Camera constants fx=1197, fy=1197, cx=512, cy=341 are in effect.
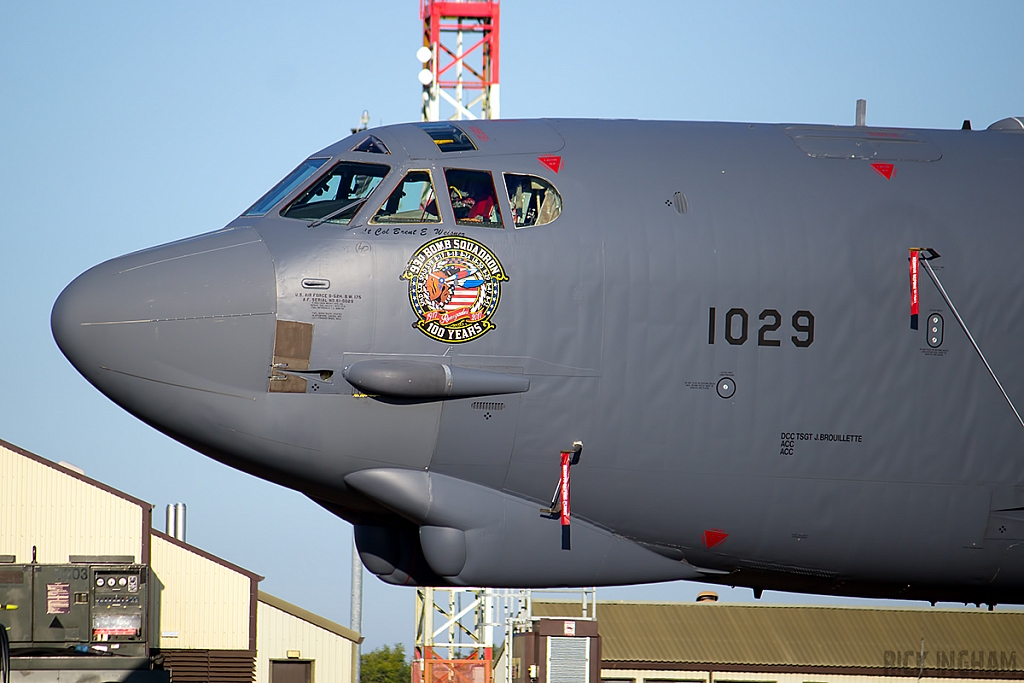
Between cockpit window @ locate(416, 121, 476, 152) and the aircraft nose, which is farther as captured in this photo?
cockpit window @ locate(416, 121, 476, 152)

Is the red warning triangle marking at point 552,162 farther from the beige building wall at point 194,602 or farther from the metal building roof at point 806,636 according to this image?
the metal building roof at point 806,636

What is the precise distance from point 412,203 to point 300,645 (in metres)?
29.3

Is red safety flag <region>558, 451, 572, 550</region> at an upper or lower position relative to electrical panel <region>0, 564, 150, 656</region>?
upper

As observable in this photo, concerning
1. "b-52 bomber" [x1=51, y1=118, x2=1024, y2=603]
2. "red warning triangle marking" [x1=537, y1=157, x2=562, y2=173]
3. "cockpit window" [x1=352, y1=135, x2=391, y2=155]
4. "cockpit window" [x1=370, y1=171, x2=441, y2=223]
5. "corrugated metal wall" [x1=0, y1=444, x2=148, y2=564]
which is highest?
"cockpit window" [x1=352, y1=135, x2=391, y2=155]

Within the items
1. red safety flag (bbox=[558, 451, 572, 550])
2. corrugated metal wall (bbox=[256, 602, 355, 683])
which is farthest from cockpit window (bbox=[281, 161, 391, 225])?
corrugated metal wall (bbox=[256, 602, 355, 683])

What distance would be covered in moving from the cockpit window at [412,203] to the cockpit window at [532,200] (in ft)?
1.70

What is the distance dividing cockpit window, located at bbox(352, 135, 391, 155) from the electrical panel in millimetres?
20265

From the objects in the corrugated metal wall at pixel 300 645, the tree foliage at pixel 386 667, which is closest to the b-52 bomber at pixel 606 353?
the corrugated metal wall at pixel 300 645

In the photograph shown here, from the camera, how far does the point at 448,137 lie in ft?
26.9

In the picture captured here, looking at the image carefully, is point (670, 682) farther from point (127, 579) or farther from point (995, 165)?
point (995, 165)

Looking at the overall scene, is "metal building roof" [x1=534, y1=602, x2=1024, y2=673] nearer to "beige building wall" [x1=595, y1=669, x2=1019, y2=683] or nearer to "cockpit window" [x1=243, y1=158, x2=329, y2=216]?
"beige building wall" [x1=595, y1=669, x2=1019, y2=683]

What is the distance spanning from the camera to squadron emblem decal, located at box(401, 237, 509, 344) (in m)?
7.67

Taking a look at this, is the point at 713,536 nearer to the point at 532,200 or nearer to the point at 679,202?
the point at 679,202

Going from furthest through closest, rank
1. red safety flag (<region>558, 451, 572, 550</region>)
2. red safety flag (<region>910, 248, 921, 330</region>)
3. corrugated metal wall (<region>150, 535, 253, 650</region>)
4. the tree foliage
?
the tree foliage → corrugated metal wall (<region>150, 535, 253, 650</region>) → red safety flag (<region>910, 248, 921, 330</region>) → red safety flag (<region>558, 451, 572, 550</region>)
